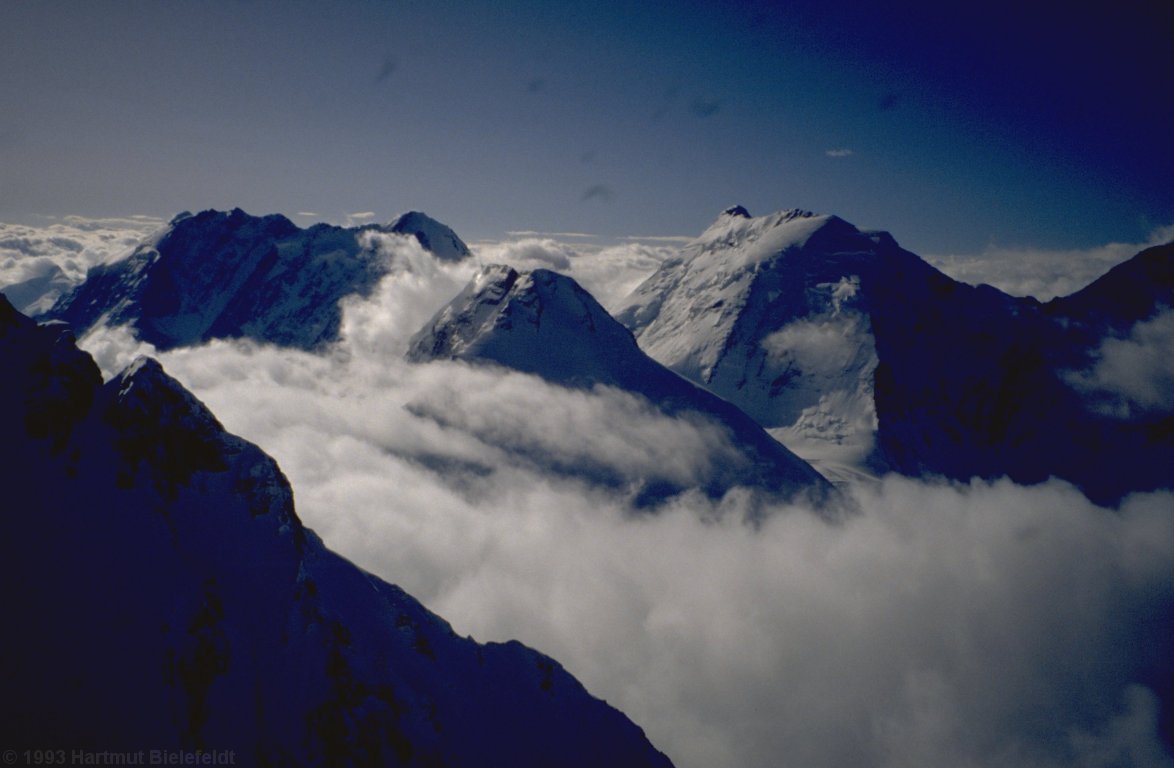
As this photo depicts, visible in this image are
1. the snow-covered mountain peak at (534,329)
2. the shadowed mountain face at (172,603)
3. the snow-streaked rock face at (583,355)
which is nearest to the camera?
the shadowed mountain face at (172,603)

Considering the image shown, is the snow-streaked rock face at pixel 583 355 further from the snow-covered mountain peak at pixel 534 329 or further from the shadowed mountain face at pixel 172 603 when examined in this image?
the shadowed mountain face at pixel 172 603

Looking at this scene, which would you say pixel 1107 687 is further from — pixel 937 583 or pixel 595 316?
pixel 595 316

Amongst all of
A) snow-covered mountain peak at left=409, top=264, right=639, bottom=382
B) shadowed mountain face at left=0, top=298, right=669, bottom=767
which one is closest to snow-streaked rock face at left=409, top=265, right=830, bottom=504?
snow-covered mountain peak at left=409, top=264, right=639, bottom=382

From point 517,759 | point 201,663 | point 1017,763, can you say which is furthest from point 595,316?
point 1017,763

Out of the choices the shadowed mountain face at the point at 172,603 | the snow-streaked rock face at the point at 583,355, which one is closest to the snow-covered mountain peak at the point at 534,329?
the snow-streaked rock face at the point at 583,355

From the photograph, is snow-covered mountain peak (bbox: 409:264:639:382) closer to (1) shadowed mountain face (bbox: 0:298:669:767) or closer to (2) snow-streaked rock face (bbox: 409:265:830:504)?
(2) snow-streaked rock face (bbox: 409:265:830:504)
